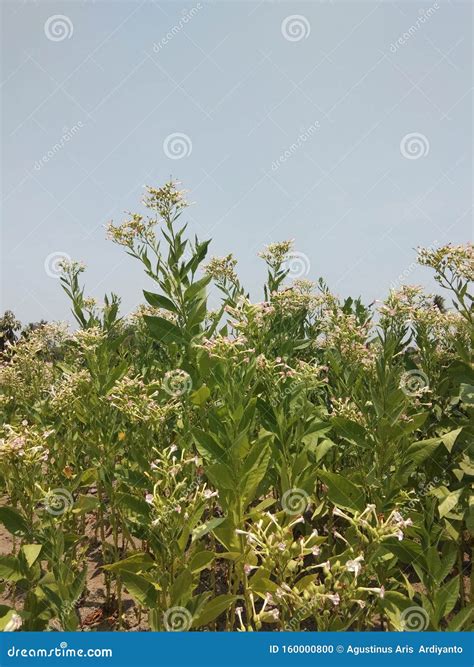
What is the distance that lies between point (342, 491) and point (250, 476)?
1.68ft

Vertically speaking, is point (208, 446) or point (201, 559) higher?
point (208, 446)

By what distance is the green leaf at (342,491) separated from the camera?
2.97m

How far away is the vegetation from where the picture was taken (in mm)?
2475

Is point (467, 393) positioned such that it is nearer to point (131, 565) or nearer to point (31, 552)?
point (131, 565)

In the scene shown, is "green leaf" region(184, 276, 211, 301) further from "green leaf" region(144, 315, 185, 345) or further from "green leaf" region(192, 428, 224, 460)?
"green leaf" region(192, 428, 224, 460)

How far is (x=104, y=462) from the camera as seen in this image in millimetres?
3670

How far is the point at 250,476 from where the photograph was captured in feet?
9.88

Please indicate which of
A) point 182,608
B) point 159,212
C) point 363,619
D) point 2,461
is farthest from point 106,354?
point 363,619

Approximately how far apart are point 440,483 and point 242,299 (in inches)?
74.6

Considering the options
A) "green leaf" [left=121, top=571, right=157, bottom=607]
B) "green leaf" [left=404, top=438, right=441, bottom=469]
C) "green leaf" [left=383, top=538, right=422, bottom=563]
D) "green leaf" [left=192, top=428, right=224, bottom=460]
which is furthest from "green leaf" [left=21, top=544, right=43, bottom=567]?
"green leaf" [left=404, top=438, right=441, bottom=469]

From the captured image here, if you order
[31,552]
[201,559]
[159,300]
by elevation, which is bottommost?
[31,552]

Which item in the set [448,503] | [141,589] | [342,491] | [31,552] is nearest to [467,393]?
[448,503]

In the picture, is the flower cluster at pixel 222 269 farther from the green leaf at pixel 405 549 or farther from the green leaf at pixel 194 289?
the green leaf at pixel 405 549

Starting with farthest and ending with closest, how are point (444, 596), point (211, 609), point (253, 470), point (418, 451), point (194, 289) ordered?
1. point (194, 289)
2. point (418, 451)
3. point (253, 470)
4. point (211, 609)
5. point (444, 596)
